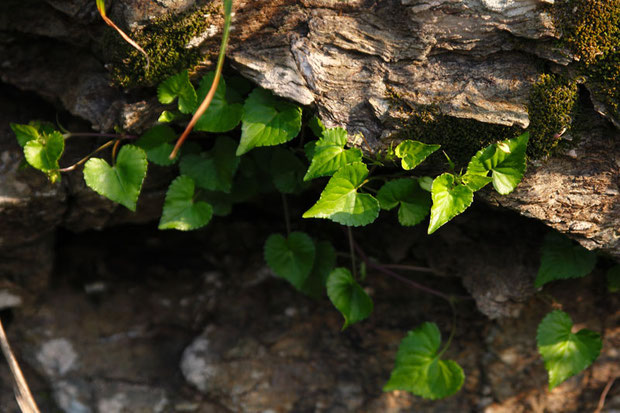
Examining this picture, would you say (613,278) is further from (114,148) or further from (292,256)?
(114,148)

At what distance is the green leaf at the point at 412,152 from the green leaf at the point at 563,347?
864 millimetres

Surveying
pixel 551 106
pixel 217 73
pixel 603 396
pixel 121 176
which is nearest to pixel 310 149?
pixel 217 73

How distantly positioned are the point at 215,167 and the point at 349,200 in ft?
2.14

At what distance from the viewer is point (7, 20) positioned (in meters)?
2.13

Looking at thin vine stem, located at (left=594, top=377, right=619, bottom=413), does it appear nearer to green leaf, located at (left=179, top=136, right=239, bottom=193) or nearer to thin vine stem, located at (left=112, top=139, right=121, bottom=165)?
green leaf, located at (left=179, top=136, right=239, bottom=193)

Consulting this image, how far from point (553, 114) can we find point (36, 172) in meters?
2.02

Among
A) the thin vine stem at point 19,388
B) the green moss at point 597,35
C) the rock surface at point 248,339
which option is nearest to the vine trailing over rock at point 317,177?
the green moss at point 597,35

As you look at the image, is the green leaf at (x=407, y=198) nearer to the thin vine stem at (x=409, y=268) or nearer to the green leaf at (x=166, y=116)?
the thin vine stem at (x=409, y=268)

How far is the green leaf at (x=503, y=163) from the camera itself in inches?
67.2

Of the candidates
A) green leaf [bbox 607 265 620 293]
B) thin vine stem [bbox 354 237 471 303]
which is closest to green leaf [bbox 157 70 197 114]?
thin vine stem [bbox 354 237 471 303]

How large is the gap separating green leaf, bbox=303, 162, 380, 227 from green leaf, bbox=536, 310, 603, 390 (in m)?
0.88

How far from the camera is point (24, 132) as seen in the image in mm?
2018

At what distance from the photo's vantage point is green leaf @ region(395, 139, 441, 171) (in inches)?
69.6

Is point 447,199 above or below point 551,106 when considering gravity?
below
